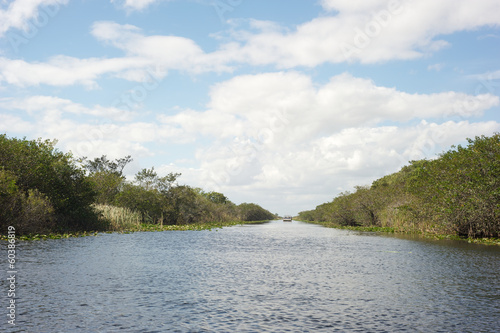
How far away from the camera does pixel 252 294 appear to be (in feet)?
45.3

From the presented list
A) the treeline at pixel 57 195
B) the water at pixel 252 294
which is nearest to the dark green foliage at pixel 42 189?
the treeline at pixel 57 195

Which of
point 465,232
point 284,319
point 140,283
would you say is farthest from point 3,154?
point 465,232

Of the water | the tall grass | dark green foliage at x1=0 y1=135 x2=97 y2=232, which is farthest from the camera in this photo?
the tall grass

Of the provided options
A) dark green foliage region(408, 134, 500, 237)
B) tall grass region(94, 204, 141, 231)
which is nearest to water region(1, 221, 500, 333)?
dark green foliage region(408, 134, 500, 237)

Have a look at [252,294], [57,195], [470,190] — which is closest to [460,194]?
[470,190]

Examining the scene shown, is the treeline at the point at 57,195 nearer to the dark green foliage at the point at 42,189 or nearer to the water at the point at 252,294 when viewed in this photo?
the dark green foliage at the point at 42,189

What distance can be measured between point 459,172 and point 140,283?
33.1m

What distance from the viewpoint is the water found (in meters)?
10.2

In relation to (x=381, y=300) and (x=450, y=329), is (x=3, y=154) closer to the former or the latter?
(x=381, y=300)

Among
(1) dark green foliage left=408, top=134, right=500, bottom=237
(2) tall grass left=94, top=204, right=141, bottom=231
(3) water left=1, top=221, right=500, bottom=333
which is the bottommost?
(3) water left=1, top=221, right=500, bottom=333

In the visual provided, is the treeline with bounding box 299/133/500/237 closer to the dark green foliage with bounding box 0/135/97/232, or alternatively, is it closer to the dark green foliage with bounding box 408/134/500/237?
the dark green foliage with bounding box 408/134/500/237

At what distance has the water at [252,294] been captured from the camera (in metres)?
10.2

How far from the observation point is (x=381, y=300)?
13125mm

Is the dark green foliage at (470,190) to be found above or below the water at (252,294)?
above
